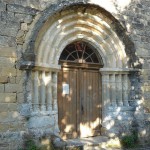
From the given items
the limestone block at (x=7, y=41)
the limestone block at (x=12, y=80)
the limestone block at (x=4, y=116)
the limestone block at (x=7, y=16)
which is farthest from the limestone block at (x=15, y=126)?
the limestone block at (x=7, y=16)

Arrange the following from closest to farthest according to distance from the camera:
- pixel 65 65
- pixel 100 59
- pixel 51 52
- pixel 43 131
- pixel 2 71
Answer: pixel 2 71
pixel 43 131
pixel 51 52
pixel 65 65
pixel 100 59

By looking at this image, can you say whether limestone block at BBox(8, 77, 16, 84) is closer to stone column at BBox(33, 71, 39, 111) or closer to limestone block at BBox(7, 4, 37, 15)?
stone column at BBox(33, 71, 39, 111)

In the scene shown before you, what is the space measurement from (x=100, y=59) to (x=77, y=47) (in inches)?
28.9

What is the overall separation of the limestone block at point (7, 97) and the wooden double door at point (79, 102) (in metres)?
1.40

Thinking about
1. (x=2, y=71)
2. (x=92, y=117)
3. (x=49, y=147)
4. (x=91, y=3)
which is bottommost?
(x=49, y=147)

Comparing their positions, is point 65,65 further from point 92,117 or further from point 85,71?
point 92,117

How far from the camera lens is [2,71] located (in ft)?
18.5

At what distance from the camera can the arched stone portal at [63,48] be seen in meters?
6.11

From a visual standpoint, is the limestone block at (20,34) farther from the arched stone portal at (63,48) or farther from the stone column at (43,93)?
the stone column at (43,93)

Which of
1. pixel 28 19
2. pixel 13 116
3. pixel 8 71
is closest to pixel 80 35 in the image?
pixel 28 19

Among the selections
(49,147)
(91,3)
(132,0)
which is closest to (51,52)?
(91,3)

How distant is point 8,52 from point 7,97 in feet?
3.07

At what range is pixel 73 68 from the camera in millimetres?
7156

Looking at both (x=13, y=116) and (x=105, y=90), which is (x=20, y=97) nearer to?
(x=13, y=116)
